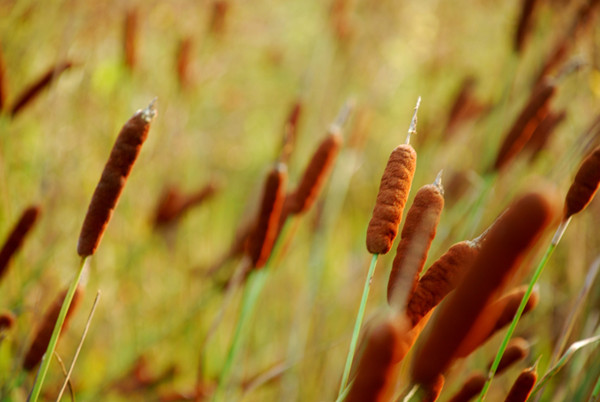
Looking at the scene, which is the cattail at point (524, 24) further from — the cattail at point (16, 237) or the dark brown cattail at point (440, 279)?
the cattail at point (16, 237)

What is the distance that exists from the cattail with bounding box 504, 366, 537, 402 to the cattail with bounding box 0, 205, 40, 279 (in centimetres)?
60

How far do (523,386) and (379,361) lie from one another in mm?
281

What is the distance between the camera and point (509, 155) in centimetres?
95

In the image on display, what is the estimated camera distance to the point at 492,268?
0.30 meters

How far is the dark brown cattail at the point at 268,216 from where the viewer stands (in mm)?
692

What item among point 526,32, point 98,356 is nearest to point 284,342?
point 98,356

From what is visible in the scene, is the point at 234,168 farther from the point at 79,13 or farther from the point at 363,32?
the point at 79,13

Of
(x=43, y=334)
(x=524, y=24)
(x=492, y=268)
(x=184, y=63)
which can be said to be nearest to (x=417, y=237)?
(x=492, y=268)

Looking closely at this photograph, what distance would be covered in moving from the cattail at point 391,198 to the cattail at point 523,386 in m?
0.19

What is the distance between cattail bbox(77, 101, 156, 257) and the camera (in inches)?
18.4

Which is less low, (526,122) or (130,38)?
(130,38)

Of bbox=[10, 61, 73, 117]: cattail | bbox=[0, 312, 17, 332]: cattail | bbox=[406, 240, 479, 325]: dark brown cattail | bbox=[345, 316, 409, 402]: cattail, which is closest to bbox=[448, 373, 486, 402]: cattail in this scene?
bbox=[406, 240, 479, 325]: dark brown cattail

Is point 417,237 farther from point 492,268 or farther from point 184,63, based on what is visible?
point 184,63

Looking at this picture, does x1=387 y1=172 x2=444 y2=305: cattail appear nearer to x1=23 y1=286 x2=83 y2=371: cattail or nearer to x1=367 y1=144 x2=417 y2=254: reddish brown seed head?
x1=367 y1=144 x2=417 y2=254: reddish brown seed head
